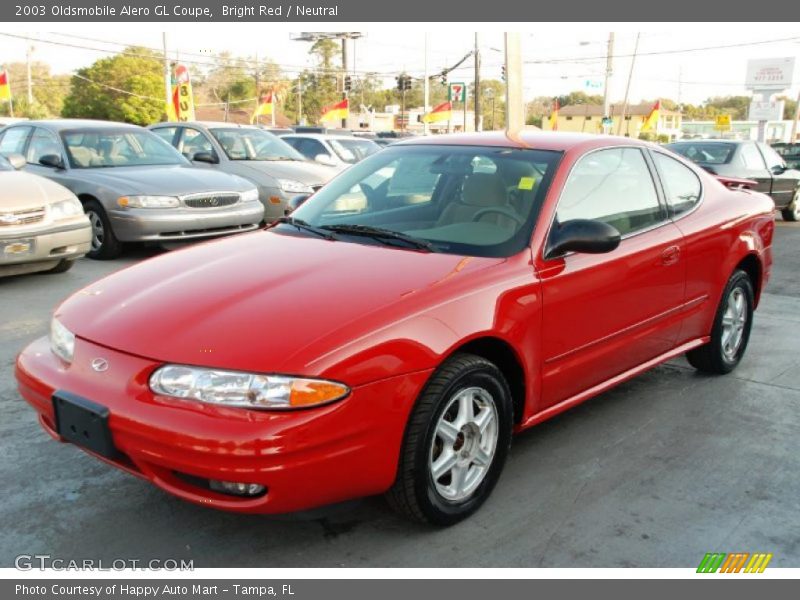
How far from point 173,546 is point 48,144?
299 inches

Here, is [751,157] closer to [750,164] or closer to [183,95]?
[750,164]

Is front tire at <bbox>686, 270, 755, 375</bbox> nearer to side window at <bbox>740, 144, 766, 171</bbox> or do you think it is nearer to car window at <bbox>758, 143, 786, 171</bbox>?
side window at <bbox>740, 144, 766, 171</bbox>

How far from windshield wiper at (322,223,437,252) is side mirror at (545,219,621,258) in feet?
1.82

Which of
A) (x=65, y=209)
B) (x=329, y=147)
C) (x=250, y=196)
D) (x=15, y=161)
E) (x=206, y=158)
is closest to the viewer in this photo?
(x=65, y=209)

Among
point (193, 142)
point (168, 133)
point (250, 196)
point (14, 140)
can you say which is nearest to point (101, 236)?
point (250, 196)

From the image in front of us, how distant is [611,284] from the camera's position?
3855 mm

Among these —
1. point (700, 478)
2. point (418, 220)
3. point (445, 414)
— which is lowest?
point (700, 478)

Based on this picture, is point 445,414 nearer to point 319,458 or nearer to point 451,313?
point 451,313

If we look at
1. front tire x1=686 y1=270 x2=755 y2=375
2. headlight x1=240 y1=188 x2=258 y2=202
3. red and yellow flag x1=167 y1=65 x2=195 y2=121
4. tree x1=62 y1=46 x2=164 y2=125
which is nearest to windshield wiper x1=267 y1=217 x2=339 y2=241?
front tire x1=686 y1=270 x2=755 y2=375

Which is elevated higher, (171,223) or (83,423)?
(171,223)

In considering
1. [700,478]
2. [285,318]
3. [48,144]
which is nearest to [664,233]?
[700,478]

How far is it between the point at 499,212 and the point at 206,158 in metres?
8.21

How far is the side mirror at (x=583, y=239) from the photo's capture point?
138 inches

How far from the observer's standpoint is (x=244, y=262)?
11.5 ft
